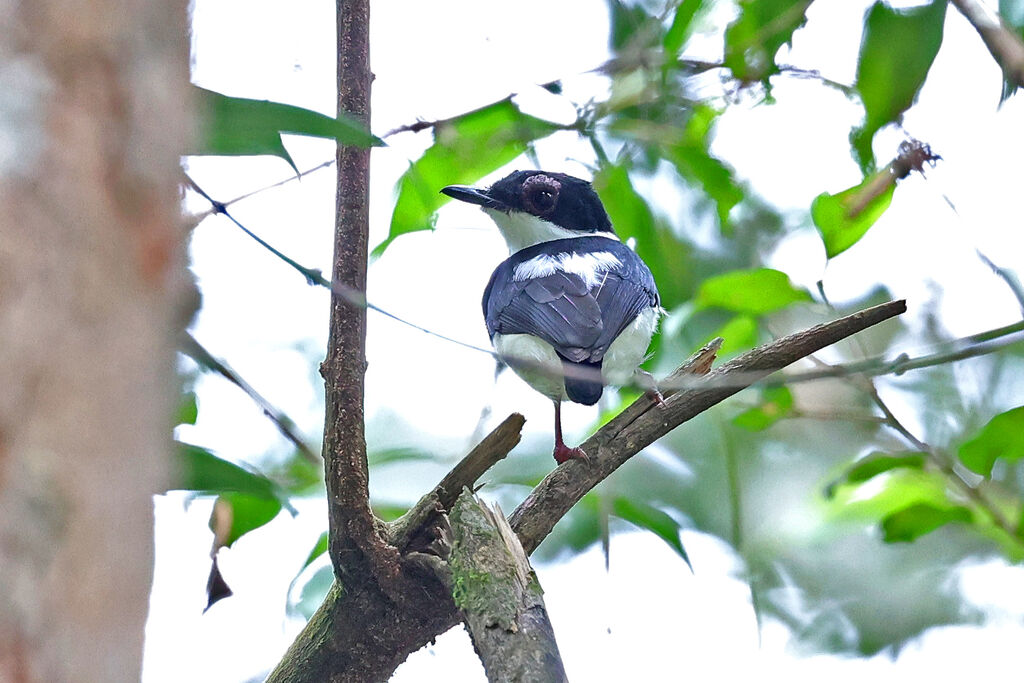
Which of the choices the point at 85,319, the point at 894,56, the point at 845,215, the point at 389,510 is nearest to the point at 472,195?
the point at 389,510

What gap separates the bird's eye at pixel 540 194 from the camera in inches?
168

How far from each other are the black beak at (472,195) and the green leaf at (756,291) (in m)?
0.89

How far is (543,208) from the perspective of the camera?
429 cm

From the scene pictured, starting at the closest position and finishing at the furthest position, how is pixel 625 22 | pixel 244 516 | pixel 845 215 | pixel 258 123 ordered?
pixel 258 123 < pixel 244 516 < pixel 845 215 < pixel 625 22

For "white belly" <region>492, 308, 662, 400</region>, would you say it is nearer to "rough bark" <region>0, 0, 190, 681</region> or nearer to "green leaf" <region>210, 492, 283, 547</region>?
"green leaf" <region>210, 492, 283, 547</region>

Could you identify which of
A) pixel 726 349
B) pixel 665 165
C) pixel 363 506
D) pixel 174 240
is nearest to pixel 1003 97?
pixel 726 349

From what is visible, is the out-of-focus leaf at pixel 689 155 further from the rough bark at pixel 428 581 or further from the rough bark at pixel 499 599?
the rough bark at pixel 499 599

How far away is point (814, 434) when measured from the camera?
611 centimetres

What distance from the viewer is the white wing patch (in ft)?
11.0

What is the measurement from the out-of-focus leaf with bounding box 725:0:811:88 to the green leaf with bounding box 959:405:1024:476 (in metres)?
1.21

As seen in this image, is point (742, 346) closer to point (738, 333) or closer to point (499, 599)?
point (738, 333)

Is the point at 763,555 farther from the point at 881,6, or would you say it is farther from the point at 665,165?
the point at 881,6

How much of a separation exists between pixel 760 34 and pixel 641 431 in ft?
3.95

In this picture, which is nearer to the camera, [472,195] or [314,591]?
[314,591]
